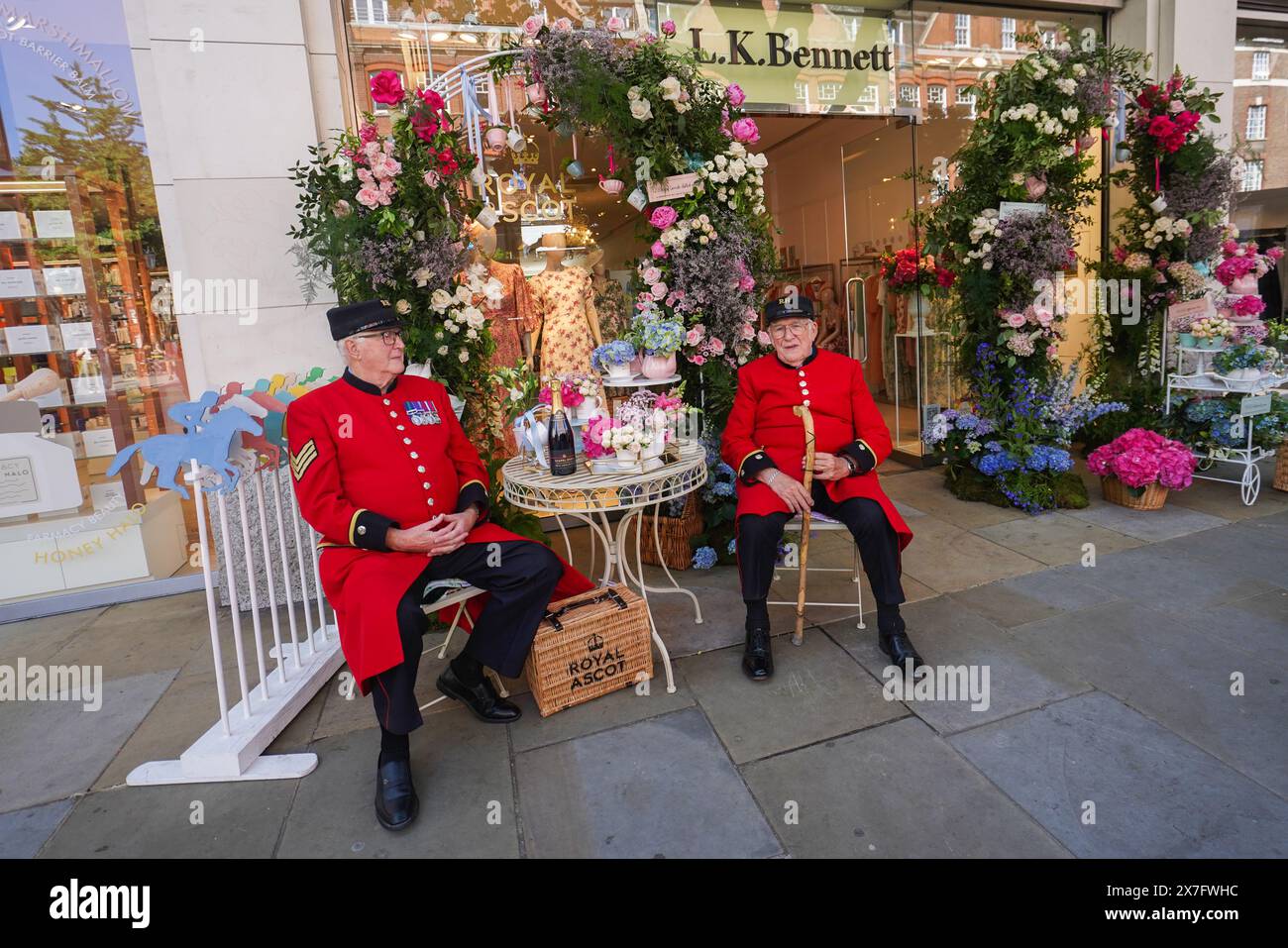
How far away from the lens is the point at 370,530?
2.45 m

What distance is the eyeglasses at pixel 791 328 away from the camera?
323cm

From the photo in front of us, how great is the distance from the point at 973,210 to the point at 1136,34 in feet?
9.48

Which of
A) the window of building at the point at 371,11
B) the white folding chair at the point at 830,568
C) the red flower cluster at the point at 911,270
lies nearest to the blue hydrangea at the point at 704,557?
the white folding chair at the point at 830,568

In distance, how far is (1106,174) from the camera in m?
6.05

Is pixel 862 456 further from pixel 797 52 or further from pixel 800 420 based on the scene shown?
pixel 797 52

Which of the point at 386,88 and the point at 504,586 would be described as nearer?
the point at 504,586

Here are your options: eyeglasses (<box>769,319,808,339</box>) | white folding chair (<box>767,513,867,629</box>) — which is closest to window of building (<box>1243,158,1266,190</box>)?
white folding chair (<box>767,513,867,629</box>)

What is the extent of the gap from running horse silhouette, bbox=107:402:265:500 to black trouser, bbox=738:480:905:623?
6.23ft

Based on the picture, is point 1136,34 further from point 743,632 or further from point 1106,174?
point 743,632

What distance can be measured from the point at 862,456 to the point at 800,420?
32cm

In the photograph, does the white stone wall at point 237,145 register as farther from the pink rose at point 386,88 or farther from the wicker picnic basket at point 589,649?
the wicker picnic basket at point 589,649

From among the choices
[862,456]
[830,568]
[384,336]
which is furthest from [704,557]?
[384,336]

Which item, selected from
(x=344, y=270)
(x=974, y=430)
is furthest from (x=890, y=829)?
(x=974, y=430)

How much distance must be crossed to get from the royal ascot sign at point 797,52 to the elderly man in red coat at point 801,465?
2784mm
